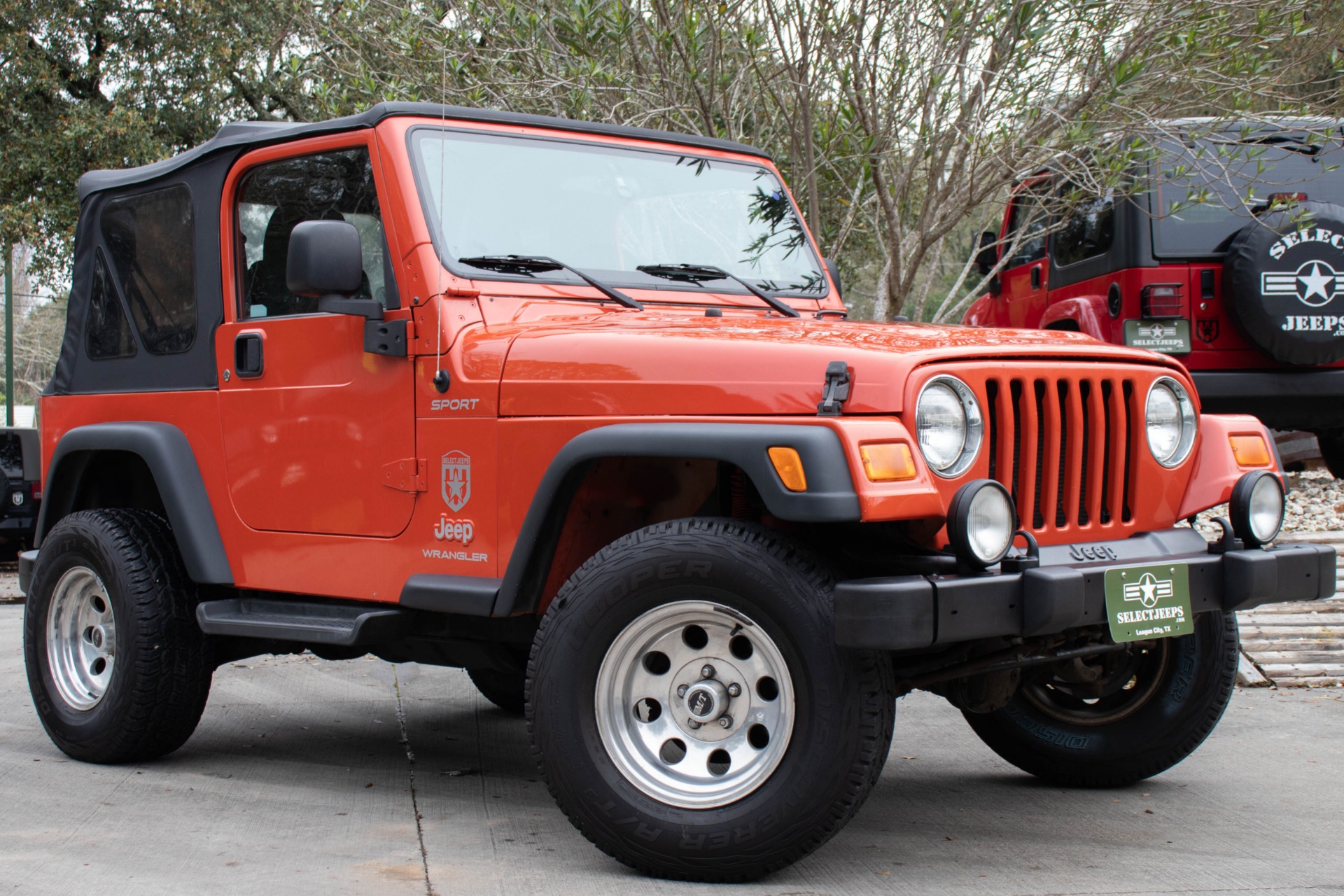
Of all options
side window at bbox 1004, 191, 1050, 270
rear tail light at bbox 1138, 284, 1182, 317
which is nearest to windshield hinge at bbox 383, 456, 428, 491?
rear tail light at bbox 1138, 284, 1182, 317

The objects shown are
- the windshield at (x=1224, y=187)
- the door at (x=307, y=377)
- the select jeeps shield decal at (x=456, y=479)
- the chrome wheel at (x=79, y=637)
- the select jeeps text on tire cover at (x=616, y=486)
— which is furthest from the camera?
the windshield at (x=1224, y=187)

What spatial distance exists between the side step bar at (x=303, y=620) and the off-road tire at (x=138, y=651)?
0.67 ft

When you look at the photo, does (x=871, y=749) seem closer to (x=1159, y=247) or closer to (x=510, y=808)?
(x=510, y=808)

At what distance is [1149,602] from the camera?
3.67m

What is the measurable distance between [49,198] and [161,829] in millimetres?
14216

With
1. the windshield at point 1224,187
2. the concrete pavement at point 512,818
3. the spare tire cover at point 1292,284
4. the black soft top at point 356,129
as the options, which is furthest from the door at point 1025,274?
the black soft top at point 356,129

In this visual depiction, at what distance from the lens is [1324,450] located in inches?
407

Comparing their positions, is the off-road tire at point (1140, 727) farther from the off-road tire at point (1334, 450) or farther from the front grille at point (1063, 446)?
the off-road tire at point (1334, 450)

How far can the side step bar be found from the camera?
172 inches

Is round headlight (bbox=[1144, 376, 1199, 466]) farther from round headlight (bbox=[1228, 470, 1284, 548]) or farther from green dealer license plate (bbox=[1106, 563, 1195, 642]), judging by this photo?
green dealer license plate (bbox=[1106, 563, 1195, 642])

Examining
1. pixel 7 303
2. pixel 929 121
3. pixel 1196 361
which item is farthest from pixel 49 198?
pixel 1196 361

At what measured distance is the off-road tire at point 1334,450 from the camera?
10.1 metres

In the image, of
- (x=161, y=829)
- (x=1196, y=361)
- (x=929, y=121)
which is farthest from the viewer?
(x=1196, y=361)

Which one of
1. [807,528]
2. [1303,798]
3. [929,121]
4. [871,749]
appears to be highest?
[929,121]
